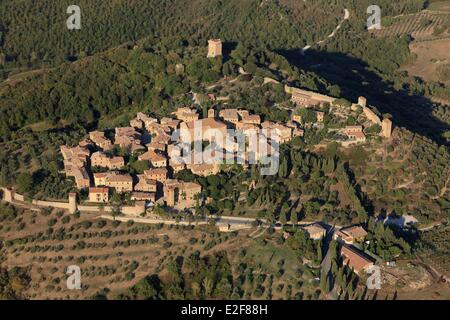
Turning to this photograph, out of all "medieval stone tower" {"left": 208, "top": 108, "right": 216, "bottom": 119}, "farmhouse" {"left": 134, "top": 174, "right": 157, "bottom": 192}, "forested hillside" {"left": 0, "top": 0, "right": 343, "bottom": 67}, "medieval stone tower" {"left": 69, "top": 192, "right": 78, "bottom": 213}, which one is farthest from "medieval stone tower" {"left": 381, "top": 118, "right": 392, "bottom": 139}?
"forested hillside" {"left": 0, "top": 0, "right": 343, "bottom": 67}

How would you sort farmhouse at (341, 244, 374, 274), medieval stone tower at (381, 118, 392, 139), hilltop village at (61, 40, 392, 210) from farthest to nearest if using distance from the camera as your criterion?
medieval stone tower at (381, 118, 392, 139) < hilltop village at (61, 40, 392, 210) < farmhouse at (341, 244, 374, 274)

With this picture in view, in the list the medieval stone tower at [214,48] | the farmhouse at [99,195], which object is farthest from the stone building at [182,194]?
the medieval stone tower at [214,48]

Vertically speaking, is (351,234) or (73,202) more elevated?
(73,202)

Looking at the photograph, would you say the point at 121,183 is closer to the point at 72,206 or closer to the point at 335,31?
the point at 72,206

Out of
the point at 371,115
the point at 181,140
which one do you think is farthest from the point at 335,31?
the point at 181,140

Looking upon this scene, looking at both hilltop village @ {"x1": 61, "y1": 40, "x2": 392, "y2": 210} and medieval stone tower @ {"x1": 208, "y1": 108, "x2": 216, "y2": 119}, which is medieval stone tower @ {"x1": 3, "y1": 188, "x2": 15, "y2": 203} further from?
medieval stone tower @ {"x1": 208, "y1": 108, "x2": 216, "y2": 119}
